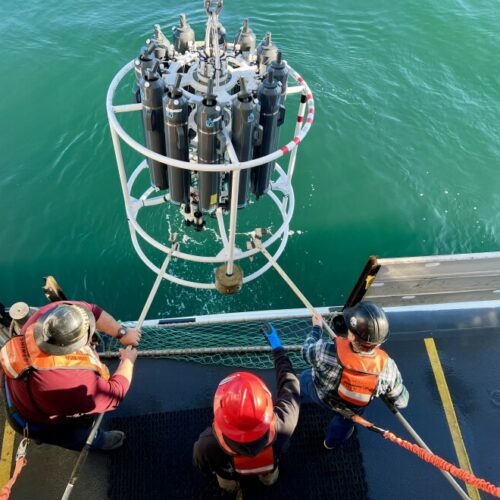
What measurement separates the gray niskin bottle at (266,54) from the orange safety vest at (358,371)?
10.9 feet

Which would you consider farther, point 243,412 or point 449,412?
point 449,412

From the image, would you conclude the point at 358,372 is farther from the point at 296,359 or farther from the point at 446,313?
the point at 446,313

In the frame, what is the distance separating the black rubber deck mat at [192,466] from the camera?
4477 millimetres

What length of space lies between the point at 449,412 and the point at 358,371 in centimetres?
240

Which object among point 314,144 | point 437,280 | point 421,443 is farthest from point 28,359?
point 314,144

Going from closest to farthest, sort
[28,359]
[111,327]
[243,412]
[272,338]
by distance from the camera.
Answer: [243,412] < [28,359] < [111,327] < [272,338]

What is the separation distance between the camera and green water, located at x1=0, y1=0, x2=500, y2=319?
27.4ft

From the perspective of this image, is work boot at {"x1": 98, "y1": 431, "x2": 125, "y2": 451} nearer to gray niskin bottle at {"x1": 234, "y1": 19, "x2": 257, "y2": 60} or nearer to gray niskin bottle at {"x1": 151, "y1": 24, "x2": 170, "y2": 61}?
gray niskin bottle at {"x1": 151, "y1": 24, "x2": 170, "y2": 61}

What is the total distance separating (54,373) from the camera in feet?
10.5

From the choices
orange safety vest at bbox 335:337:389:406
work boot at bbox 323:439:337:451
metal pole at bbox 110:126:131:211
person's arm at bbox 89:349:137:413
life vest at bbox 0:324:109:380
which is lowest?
work boot at bbox 323:439:337:451

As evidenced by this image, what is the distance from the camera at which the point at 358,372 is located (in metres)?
3.44

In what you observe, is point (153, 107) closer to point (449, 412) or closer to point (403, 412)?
point (403, 412)

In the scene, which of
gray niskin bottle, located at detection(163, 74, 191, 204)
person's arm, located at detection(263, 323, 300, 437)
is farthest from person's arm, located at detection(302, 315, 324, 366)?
gray niskin bottle, located at detection(163, 74, 191, 204)

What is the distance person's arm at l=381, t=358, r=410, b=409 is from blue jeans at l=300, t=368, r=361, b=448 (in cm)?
58
